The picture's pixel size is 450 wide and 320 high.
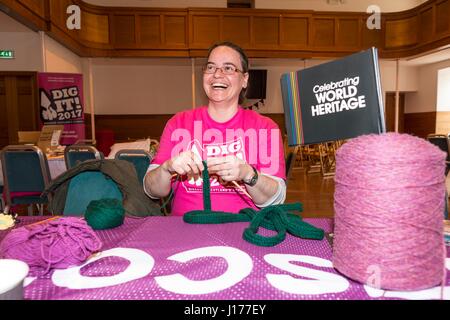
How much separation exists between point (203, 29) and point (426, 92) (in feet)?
25.7

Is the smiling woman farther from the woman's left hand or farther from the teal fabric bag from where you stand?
the woman's left hand

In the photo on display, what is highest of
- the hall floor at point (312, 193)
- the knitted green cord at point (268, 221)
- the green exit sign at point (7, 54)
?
the green exit sign at point (7, 54)

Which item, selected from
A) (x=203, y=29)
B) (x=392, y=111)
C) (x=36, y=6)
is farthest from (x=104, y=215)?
(x=392, y=111)

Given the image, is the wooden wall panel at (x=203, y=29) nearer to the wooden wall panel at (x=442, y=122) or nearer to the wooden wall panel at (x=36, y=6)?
the wooden wall panel at (x=36, y=6)

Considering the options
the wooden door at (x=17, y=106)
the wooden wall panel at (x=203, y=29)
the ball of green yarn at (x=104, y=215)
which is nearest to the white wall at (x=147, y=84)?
the wooden wall panel at (x=203, y=29)

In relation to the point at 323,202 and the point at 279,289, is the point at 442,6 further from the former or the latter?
the point at 279,289

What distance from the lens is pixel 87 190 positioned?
4.90 feet

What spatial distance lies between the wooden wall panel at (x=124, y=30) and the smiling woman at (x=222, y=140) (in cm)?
847

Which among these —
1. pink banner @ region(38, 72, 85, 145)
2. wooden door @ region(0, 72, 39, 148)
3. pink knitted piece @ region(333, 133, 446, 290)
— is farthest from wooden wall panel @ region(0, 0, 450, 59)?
pink knitted piece @ region(333, 133, 446, 290)

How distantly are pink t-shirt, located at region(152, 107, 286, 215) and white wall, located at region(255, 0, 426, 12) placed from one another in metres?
10.1

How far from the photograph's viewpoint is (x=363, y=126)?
2.57 ft

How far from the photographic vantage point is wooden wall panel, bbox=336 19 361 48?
9742 millimetres

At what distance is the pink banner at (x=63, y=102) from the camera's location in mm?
6664
